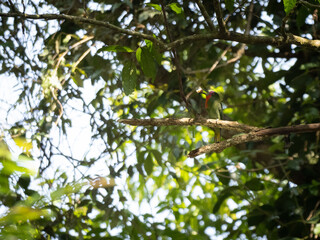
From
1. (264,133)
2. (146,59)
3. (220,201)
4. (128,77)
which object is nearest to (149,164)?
(220,201)

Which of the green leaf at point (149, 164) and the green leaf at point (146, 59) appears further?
the green leaf at point (149, 164)

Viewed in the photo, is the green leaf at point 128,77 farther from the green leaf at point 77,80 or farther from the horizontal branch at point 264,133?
the green leaf at point 77,80

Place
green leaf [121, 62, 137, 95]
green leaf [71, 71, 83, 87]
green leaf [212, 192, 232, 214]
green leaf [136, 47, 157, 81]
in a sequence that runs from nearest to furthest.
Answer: green leaf [136, 47, 157, 81], green leaf [121, 62, 137, 95], green leaf [71, 71, 83, 87], green leaf [212, 192, 232, 214]

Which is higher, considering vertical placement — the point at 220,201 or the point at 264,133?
the point at 220,201

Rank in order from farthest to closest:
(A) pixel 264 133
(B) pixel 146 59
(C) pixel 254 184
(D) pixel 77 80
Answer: (C) pixel 254 184, (D) pixel 77 80, (B) pixel 146 59, (A) pixel 264 133

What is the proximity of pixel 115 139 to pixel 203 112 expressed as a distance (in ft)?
1.85

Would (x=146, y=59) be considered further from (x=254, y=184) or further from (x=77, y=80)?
(x=254, y=184)

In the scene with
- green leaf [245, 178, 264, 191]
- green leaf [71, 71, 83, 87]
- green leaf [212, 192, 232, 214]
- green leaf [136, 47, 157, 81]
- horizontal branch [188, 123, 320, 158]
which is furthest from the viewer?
green leaf [212, 192, 232, 214]

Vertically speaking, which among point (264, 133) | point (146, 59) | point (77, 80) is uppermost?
point (77, 80)

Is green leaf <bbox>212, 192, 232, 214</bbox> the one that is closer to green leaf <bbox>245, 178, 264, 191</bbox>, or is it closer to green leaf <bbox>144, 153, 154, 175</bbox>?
green leaf <bbox>245, 178, 264, 191</bbox>

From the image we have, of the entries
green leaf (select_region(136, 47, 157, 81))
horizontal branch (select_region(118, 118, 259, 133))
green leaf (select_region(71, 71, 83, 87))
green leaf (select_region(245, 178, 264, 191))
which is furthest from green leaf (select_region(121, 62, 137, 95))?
green leaf (select_region(245, 178, 264, 191))

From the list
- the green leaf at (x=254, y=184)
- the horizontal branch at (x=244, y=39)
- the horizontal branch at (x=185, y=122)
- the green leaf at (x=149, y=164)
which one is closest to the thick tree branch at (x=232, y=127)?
the horizontal branch at (x=185, y=122)

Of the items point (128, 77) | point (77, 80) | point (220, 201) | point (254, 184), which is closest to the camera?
point (128, 77)

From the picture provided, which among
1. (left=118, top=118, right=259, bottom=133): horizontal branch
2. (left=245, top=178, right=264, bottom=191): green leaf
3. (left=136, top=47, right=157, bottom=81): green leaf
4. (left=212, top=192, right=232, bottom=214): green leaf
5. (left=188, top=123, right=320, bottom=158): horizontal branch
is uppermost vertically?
(left=136, top=47, right=157, bottom=81): green leaf
